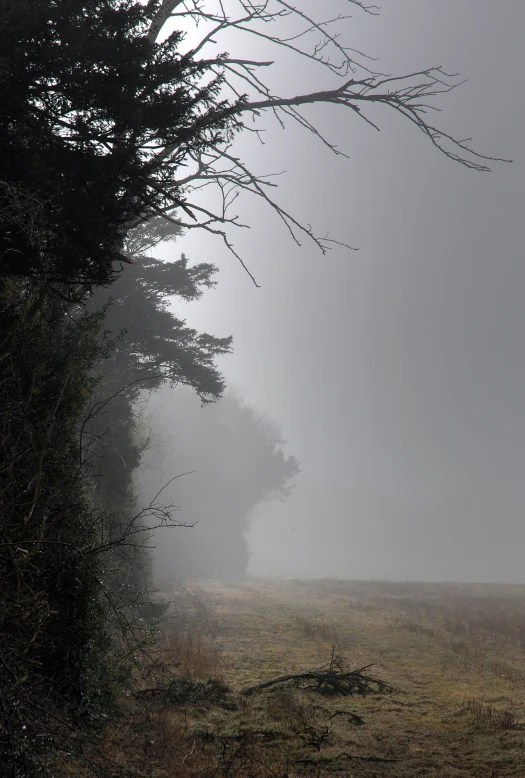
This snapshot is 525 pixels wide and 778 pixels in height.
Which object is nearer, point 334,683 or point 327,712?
point 327,712

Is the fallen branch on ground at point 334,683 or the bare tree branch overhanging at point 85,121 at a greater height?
the bare tree branch overhanging at point 85,121

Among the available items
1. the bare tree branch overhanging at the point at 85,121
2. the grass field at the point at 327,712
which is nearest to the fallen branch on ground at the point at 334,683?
the grass field at the point at 327,712

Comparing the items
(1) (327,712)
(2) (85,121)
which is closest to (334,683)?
(1) (327,712)

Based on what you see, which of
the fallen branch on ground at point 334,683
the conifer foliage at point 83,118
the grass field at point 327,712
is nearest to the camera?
the conifer foliage at point 83,118

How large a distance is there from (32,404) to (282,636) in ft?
33.7

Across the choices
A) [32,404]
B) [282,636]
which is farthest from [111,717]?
[282,636]

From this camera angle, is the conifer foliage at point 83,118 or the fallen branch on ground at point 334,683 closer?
the conifer foliage at point 83,118

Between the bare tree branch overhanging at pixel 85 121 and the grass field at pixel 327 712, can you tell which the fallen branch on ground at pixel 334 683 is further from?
the bare tree branch overhanging at pixel 85 121

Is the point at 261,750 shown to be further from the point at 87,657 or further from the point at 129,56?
the point at 129,56

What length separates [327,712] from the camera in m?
6.09

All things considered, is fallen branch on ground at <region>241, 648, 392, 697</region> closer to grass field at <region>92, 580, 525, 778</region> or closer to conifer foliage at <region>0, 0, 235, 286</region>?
grass field at <region>92, 580, 525, 778</region>

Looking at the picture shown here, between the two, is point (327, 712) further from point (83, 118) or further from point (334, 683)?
point (83, 118)

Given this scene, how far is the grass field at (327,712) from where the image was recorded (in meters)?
4.51

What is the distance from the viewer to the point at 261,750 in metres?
4.85
